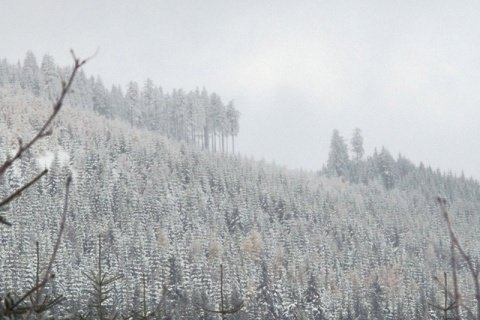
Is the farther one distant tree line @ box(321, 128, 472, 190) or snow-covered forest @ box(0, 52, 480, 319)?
distant tree line @ box(321, 128, 472, 190)

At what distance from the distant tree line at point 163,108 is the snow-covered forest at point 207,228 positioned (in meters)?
8.14

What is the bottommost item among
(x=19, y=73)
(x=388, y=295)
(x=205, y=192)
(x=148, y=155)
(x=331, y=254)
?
(x=388, y=295)

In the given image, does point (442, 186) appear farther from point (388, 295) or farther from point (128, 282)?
point (128, 282)

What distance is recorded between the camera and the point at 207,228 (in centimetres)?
8800

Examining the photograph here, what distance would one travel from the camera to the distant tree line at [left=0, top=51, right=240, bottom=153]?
460 ft

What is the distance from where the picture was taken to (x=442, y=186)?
148 metres

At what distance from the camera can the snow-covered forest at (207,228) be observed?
71812mm

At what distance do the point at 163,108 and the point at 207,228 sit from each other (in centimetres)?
6338

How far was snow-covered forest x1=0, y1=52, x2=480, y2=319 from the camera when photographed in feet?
236

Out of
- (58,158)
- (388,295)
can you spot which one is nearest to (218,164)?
(58,158)

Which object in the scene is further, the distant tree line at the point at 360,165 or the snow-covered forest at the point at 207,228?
the distant tree line at the point at 360,165

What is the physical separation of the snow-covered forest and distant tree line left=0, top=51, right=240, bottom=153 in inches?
320

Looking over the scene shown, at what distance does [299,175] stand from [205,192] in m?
27.1

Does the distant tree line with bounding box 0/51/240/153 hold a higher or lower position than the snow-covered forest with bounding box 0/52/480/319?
higher
